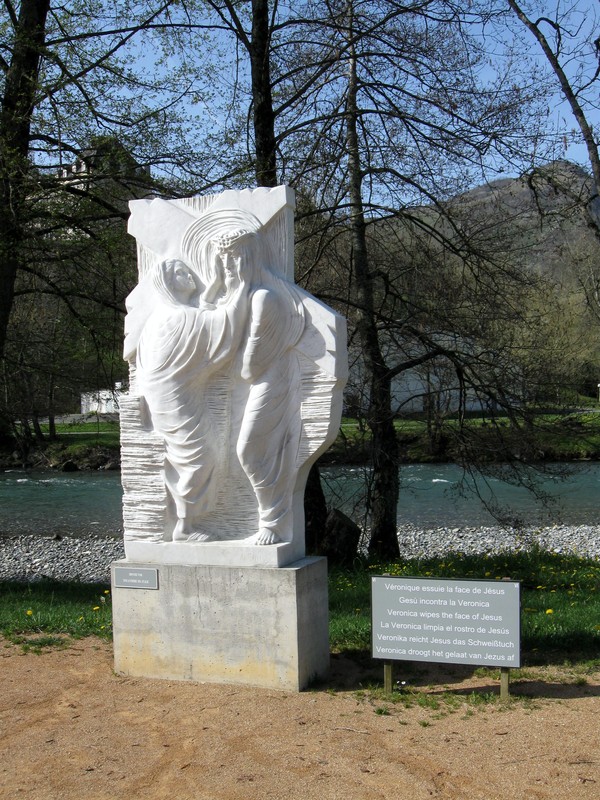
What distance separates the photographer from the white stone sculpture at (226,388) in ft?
17.7

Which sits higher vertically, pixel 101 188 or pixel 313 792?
pixel 101 188

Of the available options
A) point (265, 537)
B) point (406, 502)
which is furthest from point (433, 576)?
point (406, 502)

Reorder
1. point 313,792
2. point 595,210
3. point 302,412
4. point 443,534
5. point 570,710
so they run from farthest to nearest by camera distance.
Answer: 1. point 443,534
2. point 595,210
3. point 302,412
4. point 570,710
5. point 313,792

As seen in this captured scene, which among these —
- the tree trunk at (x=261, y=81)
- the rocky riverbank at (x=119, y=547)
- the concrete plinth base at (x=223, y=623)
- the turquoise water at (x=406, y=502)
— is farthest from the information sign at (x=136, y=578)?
the turquoise water at (x=406, y=502)

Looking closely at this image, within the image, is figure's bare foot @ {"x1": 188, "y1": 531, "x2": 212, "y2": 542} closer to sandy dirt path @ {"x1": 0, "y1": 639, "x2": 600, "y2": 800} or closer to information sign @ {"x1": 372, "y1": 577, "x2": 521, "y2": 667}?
sandy dirt path @ {"x1": 0, "y1": 639, "x2": 600, "y2": 800}

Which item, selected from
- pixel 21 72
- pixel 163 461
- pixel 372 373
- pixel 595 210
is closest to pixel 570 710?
pixel 163 461

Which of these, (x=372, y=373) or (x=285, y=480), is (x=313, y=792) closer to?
(x=285, y=480)

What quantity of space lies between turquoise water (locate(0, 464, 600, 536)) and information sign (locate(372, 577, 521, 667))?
9.74 meters

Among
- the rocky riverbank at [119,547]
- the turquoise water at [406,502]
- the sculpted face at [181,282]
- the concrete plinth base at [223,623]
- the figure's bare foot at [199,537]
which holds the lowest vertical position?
the rocky riverbank at [119,547]

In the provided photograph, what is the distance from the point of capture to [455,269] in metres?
10.4

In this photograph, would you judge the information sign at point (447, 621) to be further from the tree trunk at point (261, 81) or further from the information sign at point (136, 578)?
the tree trunk at point (261, 81)

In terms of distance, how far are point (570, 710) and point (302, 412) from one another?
2.32 meters

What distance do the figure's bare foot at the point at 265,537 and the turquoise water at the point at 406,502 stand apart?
9.40 meters

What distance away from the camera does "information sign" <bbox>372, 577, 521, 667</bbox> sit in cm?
480
